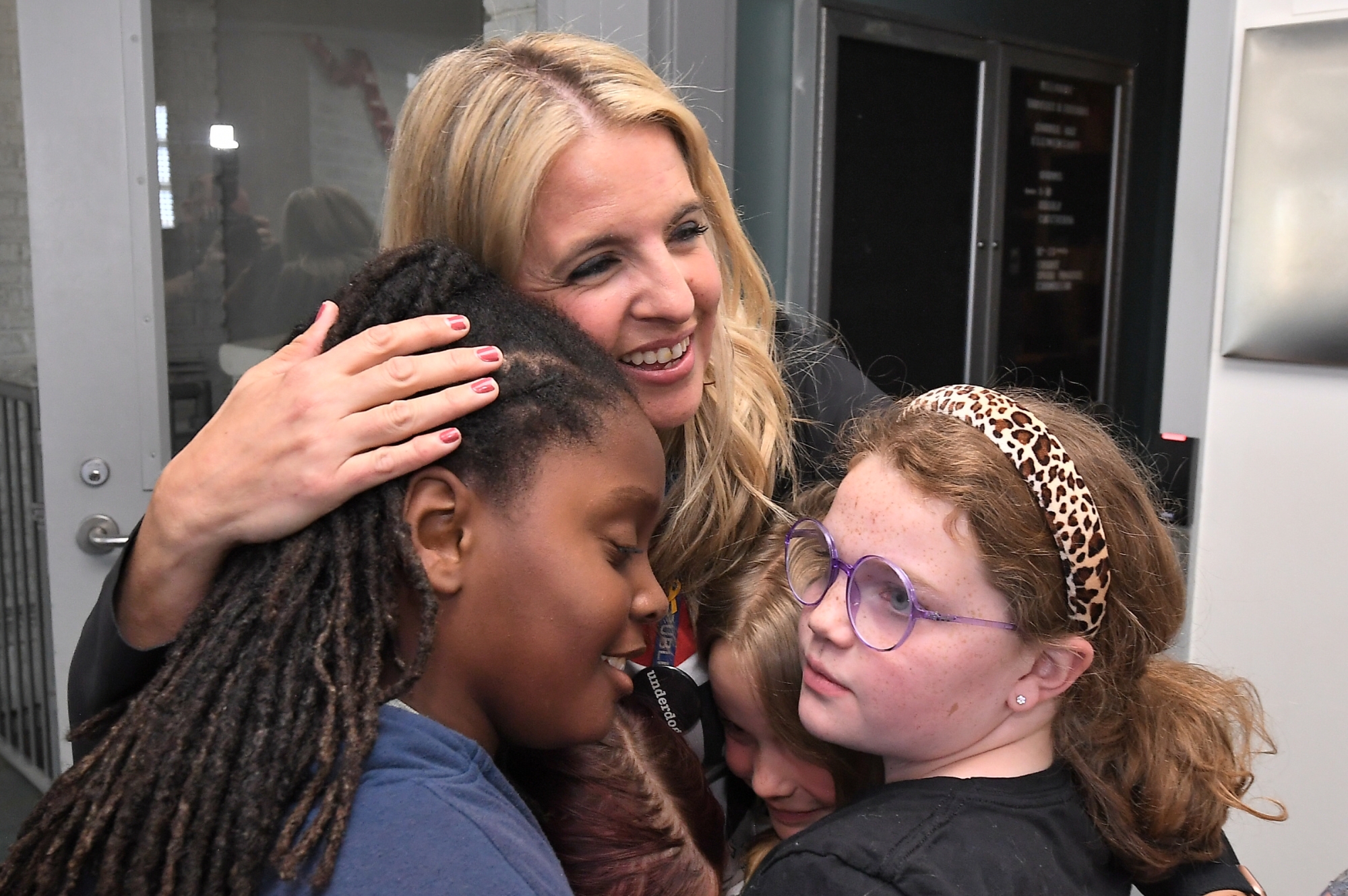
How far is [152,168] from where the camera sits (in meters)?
2.26

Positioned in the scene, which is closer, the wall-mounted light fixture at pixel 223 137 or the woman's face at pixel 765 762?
the woman's face at pixel 765 762

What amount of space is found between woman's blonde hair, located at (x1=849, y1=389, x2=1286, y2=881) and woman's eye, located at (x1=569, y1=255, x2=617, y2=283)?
0.36 m

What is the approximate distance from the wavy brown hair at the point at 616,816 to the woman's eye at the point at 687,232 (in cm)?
61

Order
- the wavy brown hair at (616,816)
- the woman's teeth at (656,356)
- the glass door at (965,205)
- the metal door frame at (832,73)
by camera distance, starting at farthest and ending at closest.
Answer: the glass door at (965,205) < the metal door frame at (832,73) < the woman's teeth at (656,356) < the wavy brown hair at (616,816)

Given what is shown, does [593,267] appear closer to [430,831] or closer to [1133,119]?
[430,831]

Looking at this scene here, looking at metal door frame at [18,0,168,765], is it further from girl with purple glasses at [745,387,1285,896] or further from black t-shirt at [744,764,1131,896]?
black t-shirt at [744,764,1131,896]

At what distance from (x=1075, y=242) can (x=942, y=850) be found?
13.5 ft

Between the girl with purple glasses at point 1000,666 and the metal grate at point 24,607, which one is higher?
the girl with purple glasses at point 1000,666

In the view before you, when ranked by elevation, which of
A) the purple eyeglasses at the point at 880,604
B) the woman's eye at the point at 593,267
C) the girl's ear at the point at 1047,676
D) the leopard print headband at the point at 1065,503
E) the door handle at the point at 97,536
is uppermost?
the woman's eye at the point at 593,267

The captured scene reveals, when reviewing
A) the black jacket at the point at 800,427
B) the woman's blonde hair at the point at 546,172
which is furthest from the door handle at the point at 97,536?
the woman's blonde hair at the point at 546,172

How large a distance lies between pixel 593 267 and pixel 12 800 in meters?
3.11

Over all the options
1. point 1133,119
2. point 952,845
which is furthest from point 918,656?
point 1133,119

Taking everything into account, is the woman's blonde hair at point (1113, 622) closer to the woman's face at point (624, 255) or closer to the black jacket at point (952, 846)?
the black jacket at point (952, 846)

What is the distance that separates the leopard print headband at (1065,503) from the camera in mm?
1109
